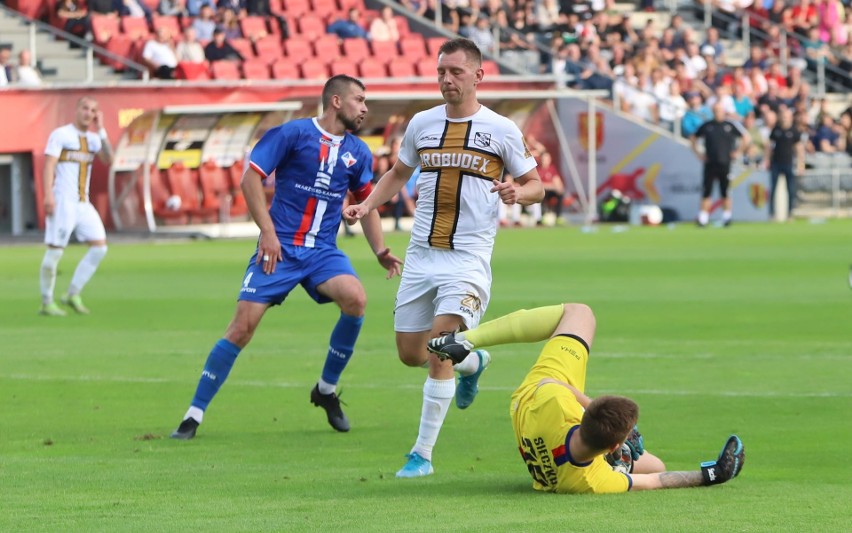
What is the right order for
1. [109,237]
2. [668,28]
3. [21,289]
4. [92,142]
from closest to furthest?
1. [92,142]
2. [21,289]
3. [109,237]
4. [668,28]

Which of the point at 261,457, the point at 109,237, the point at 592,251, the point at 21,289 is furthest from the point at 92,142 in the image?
the point at 109,237

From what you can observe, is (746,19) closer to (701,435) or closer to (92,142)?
(92,142)

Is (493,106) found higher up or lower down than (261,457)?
lower down

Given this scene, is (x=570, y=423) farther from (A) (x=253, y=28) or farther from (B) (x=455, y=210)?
(A) (x=253, y=28)

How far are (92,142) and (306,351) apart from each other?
4654 mm

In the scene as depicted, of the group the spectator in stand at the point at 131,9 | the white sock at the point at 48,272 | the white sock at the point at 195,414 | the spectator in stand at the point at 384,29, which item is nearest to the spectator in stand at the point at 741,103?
the spectator in stand at the point at 384,29

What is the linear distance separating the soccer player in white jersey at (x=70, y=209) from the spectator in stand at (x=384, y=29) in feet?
66.5

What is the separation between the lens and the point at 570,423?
7387mm

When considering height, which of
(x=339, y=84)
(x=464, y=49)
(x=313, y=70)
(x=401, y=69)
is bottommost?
(x=401, y=69)

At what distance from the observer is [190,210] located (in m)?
33.0

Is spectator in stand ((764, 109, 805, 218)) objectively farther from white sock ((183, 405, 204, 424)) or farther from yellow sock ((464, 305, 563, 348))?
yellow sock ((464, 305, 563, 348))

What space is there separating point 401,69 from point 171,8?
5.20 meters

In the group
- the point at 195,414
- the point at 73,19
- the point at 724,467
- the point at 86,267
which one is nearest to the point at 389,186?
the point at 195,414

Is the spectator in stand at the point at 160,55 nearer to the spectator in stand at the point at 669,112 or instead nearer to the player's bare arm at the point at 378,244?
the spectator in stand at the point at 669,112
